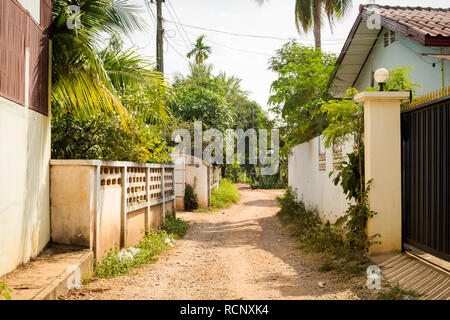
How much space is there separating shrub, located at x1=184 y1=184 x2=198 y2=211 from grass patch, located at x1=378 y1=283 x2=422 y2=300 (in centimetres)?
1220

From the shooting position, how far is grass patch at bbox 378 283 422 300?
154 inches

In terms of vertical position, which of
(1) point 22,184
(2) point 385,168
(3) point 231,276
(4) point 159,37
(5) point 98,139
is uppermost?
(4) point 159,37

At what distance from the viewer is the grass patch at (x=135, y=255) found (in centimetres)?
576

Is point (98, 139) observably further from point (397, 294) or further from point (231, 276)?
point (397, 294)

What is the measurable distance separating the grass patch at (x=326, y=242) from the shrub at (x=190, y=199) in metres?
5.04

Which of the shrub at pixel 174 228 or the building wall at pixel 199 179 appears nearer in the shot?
the shrub at pixel 174 228

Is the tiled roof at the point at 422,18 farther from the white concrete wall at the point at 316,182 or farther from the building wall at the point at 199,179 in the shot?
the building wall at the point at 199,179

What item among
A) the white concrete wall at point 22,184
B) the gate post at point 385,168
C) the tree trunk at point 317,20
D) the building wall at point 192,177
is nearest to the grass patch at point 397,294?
the gate post at point 385,168

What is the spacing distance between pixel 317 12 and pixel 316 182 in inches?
432

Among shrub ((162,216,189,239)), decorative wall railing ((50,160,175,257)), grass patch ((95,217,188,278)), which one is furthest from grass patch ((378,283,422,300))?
shrub ((162,216,189,239))

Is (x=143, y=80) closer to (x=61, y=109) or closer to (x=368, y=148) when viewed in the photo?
(x=61, y=109)

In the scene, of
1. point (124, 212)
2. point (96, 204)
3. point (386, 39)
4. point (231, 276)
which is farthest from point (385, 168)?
point (386, 39)

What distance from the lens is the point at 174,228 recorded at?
1018 centimetres
